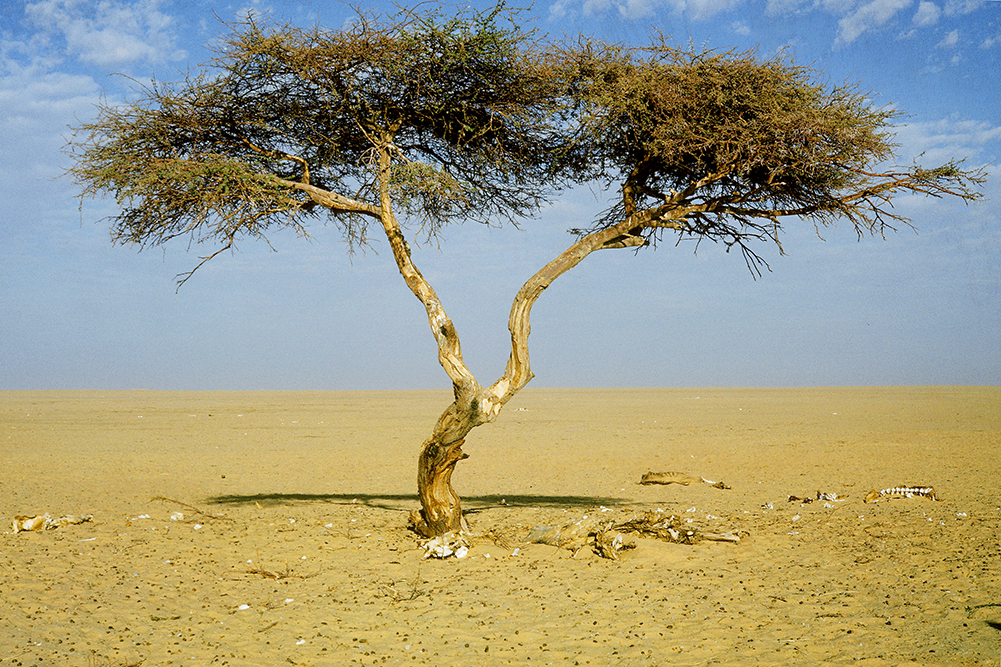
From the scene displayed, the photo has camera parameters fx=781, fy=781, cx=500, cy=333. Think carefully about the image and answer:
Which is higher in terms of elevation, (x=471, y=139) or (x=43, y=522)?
(x=471, y=139)

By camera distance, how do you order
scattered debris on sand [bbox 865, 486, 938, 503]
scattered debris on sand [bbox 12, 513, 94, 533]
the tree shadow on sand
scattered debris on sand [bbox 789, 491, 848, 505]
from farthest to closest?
the tree shadow on sand
scattered debris on sand [bbox 789, 491, 848, 505]
scattered debris on sand [bbox 865, 486, 938, 503]
scattered debris on sand [bbox 12, 513, 94, 533]

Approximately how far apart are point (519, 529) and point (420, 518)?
1459 mm

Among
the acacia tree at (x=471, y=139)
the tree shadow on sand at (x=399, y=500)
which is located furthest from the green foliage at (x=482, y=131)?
the tree shadow on sand at (x=399, y=500)

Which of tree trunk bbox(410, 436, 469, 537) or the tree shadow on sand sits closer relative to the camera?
→ tree trunk bbox(410, 436, 469, 537)

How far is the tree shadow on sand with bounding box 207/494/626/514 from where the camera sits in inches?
559

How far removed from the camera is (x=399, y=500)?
1509 cm

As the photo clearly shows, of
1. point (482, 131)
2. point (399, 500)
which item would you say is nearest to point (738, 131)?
point (482, 131)

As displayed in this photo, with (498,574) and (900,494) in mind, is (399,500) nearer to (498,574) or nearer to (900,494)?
(498,574)

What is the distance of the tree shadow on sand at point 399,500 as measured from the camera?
1420cm

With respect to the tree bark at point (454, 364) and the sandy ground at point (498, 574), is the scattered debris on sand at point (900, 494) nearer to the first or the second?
the sandy ground at point (498, 574)

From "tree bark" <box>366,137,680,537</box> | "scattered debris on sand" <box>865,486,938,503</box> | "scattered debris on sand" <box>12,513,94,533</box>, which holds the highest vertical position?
"tree bark" <box>366,137,680,537</box>

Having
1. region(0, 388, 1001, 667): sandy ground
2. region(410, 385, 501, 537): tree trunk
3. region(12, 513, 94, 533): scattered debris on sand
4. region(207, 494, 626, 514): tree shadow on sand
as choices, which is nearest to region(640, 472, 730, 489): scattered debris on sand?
region(0, 388, 1001, 667): sandy ground

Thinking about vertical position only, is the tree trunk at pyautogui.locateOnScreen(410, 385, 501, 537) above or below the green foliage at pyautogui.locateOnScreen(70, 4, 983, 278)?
below

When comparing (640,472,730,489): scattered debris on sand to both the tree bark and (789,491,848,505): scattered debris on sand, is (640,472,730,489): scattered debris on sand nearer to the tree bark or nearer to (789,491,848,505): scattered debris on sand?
(789,491,848,505): scattered debris on sand
